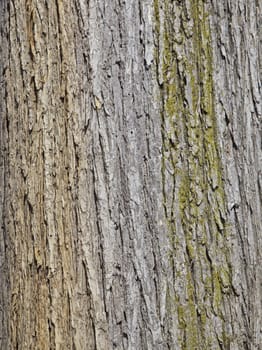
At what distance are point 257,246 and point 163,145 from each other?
350 mm

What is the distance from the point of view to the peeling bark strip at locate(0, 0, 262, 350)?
1.94m

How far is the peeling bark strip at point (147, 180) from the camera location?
194cm

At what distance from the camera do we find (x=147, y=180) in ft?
6.43

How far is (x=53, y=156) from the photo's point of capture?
6.63ft

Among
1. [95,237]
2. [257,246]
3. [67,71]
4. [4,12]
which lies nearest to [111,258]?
[95,237]

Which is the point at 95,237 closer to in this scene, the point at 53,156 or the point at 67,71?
the point at 53,156

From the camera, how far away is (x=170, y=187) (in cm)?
195

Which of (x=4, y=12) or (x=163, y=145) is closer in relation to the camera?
(x=163, y=145)

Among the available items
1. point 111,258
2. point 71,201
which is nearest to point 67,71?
point 71,201

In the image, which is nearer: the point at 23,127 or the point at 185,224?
the point at 185,224

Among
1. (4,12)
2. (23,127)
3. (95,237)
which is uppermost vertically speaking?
(4,12)

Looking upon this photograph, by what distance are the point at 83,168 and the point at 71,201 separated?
0.09 meters

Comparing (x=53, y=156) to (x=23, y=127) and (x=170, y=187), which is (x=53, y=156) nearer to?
(x=23, y=127)

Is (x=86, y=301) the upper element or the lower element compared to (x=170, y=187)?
lower
